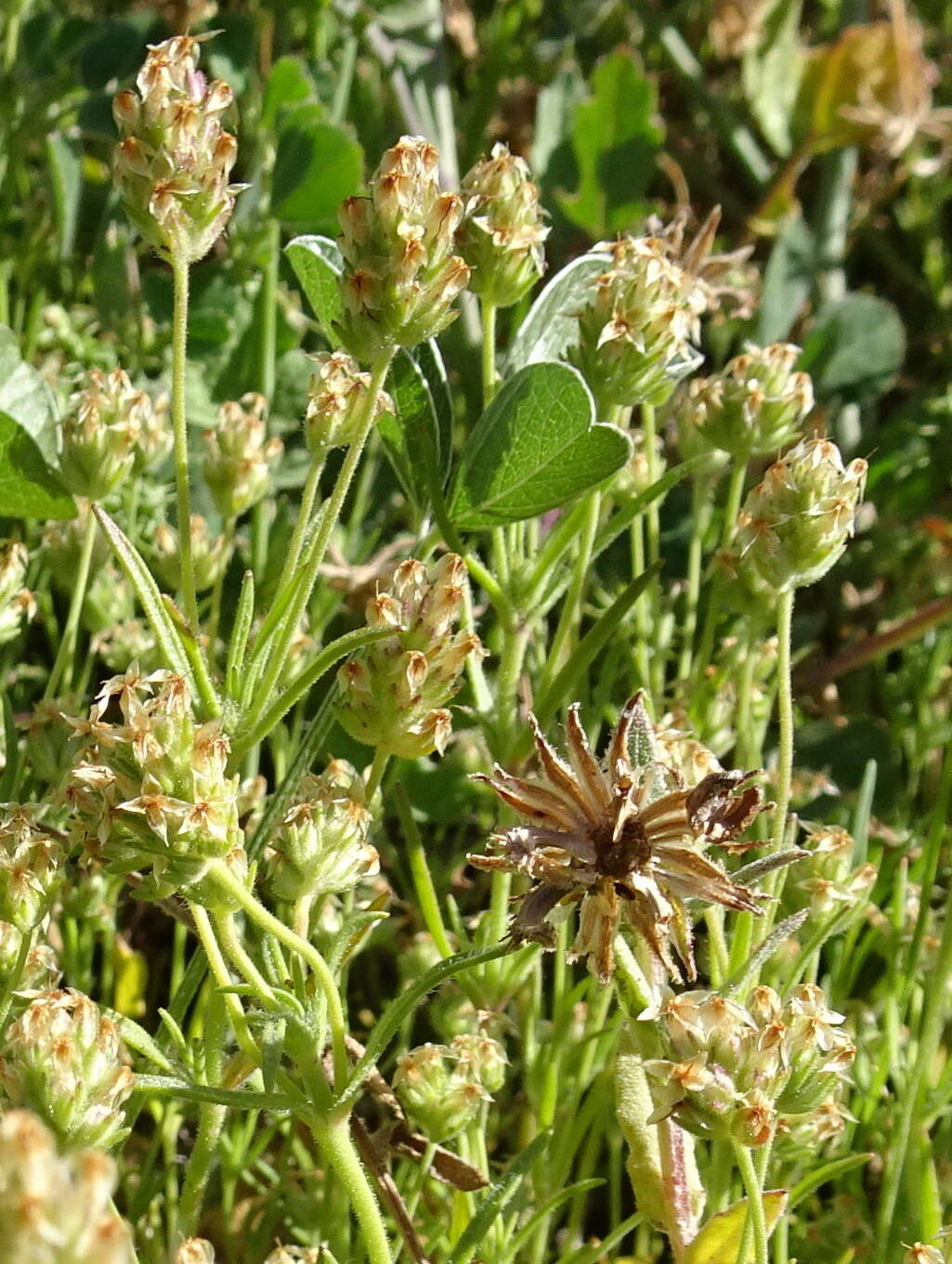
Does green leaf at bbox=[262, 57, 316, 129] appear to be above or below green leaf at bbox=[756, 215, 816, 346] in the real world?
above

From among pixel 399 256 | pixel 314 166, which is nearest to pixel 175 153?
pixel 399 256

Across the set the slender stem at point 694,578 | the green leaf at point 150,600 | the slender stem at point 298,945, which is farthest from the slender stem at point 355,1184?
the slender stem at point 694,578

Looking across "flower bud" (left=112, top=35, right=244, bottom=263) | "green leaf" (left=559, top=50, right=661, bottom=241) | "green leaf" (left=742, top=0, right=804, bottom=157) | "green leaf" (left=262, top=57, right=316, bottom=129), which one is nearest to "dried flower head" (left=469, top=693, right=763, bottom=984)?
"flower bud" (left=112, top=35, right=244, bottom=263)

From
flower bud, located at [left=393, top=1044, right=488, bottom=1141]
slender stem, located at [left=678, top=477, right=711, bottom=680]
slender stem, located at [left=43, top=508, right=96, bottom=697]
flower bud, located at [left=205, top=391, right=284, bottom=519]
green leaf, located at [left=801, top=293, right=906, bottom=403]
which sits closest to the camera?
flower bud, located at [left=393, top=1044, right=488, bottom=1141]

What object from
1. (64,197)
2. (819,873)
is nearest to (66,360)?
(64,197)

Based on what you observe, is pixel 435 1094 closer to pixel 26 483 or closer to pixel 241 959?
pixel 241 959

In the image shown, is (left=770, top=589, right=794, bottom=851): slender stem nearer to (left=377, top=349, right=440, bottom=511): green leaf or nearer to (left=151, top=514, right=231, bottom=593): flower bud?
(left=377, top=349, right=440, bottom=511): green leaf

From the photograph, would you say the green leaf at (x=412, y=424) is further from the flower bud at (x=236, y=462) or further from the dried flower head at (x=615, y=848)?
the dried flower head at (x=615, y=848)

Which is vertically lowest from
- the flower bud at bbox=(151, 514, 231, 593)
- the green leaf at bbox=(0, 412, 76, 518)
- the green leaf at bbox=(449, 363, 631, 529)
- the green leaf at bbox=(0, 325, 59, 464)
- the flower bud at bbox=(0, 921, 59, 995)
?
the flower bud at bbox=(0, 921, 59, 995)
